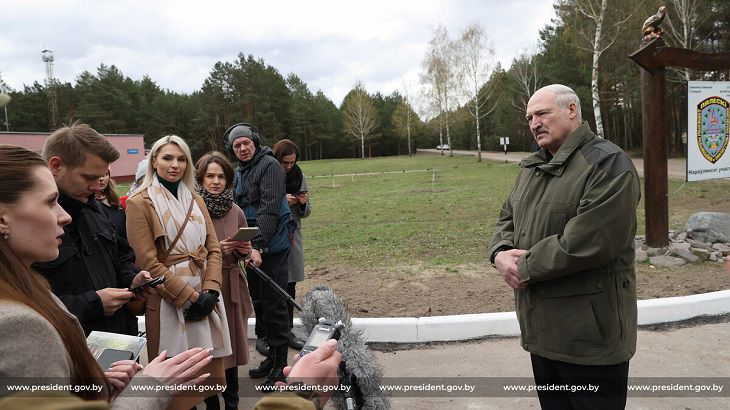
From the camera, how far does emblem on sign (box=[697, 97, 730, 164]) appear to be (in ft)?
21.8

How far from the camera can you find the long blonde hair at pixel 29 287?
1.22 m

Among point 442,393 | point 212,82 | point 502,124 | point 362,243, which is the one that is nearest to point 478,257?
point 362,243

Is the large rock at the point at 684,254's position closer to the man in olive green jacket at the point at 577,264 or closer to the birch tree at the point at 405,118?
the man in olive green jacket at the point at 577,264

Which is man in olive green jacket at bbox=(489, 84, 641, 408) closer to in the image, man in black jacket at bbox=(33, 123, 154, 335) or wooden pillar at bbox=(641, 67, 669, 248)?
man in black jacket at bbox=(33, 123, 154, 335)

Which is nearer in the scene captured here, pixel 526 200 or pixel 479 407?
pixel 526 200

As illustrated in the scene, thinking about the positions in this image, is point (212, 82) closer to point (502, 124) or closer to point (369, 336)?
point (502, 124)

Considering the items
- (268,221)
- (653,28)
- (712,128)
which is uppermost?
(653,28)

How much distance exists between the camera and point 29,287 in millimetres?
1257

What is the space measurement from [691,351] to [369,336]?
2.67 m

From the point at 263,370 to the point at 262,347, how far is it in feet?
1.51

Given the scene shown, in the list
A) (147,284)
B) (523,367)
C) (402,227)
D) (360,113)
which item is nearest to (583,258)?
(523,367)

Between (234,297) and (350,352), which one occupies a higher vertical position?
(350,352)

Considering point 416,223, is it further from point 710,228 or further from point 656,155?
point 710,228

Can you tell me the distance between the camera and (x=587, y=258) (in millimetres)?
2193
